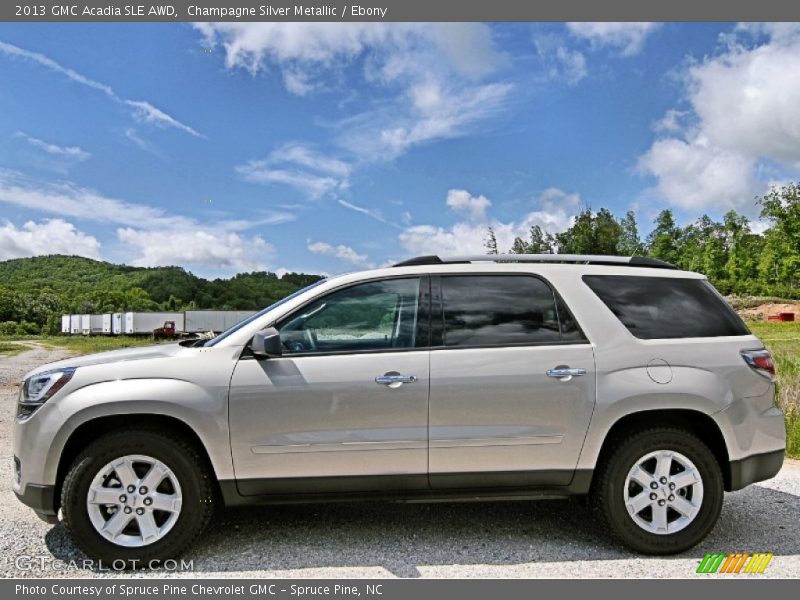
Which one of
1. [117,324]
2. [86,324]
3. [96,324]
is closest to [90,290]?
[86,324]

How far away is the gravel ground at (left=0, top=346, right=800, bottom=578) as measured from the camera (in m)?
3.84

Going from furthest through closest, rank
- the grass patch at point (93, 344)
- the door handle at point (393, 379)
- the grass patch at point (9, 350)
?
the grass patch at point (93, 344) → the grass patch at point (9, 350) → the door handle at point (393, 379)

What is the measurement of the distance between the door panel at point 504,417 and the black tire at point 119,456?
1.53 metres

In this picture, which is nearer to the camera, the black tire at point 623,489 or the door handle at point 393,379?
the door handle at point 393,379

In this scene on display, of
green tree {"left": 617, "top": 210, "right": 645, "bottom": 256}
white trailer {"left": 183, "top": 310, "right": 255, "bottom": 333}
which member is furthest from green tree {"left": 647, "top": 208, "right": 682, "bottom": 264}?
white trailer {"left": 183, "top": 310, "right": 255, "bottom": 333}

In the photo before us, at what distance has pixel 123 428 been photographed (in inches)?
156

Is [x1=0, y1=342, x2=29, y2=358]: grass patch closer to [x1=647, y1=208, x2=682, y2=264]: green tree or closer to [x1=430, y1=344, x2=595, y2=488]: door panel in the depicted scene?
[x1=430, y1=344, x2=595, y2=488]: door panel

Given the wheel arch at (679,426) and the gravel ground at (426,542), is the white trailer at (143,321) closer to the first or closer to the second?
the gravel ground at (426,542)

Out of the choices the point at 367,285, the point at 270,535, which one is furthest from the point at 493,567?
the point at 367,285

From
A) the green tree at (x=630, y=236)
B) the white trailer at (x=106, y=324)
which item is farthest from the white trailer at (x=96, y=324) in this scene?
the green tree at (x=630, y=236)

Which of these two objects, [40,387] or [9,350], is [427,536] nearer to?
[40,387]

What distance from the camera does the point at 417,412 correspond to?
3957mm

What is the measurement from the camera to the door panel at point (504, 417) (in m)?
3.97

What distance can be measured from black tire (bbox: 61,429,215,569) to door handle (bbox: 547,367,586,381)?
234cm
